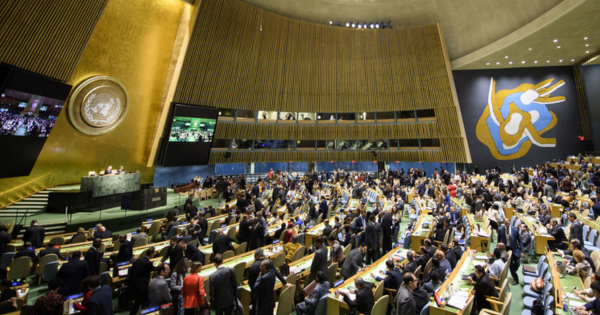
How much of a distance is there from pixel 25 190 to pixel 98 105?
4678 millimetres

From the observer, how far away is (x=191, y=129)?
1725cm

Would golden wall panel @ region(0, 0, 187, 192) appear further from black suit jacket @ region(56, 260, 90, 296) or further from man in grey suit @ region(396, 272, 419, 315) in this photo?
man in grey suit @ region(396, 272, 419, 315)

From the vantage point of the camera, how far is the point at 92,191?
11.7 metres

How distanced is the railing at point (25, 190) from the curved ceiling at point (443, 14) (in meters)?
16.6

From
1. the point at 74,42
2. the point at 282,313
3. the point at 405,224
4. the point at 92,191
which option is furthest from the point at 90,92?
the point at 405,224

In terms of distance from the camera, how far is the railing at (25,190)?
36.7 feet

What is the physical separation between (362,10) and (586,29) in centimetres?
1389

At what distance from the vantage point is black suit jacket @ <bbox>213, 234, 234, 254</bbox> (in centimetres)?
630

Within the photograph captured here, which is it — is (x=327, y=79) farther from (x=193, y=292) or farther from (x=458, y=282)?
(x=193, y=292)

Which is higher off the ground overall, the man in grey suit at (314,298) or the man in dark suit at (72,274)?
the man in dark suit at (72,274)

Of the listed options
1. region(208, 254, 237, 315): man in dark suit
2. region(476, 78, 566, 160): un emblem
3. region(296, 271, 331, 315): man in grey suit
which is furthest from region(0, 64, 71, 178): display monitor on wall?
region(476, 78, 566, 160): un emblem

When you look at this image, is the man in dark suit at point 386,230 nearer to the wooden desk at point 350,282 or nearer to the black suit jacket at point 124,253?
the wooden desk at point 350,282

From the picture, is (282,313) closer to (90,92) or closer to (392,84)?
(90,92)

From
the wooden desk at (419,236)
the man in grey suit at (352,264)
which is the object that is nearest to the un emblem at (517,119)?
the wooden desk at (419,236)
